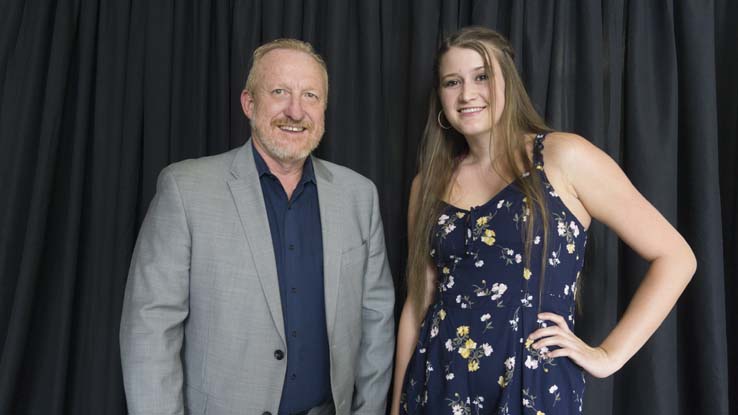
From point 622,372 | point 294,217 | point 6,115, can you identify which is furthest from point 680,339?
point 6,115

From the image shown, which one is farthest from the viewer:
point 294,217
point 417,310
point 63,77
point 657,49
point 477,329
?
point 63,77

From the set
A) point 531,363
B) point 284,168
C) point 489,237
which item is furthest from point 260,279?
point 531,363

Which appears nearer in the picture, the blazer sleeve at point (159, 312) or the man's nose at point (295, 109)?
the blazer sleeve at point (159, 312)

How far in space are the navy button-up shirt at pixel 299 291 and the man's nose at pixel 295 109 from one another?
14cm

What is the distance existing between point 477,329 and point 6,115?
1.99m

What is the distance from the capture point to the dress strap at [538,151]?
138cm

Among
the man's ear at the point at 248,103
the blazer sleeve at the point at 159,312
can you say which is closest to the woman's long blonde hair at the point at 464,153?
the man's ear at the point at 248,103

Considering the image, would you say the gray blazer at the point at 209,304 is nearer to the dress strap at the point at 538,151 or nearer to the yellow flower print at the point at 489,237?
the yellow flower print at the point at 489,237

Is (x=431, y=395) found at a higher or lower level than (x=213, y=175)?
lower

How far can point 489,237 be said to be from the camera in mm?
1362

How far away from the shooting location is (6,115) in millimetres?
2121

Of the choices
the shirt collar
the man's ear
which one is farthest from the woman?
the man's ear

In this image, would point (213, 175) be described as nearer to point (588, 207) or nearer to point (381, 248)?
point (381, 248)

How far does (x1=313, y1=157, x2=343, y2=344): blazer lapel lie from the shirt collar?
0.7 inches
